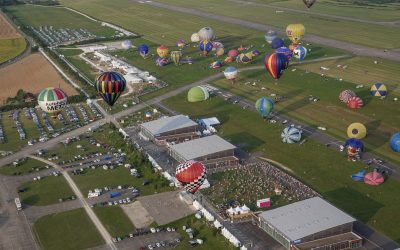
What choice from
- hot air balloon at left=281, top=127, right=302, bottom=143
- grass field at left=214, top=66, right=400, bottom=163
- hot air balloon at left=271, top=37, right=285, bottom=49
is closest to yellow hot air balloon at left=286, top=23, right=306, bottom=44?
hot air balloon at left=271, top=37, right=285, bottom=49

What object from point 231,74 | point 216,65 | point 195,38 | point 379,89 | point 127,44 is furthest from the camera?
point 195,38

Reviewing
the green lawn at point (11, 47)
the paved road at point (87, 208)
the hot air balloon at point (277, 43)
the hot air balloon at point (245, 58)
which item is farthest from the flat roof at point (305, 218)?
the green lawn at point (11, 47)

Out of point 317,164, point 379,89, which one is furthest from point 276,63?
point 317,164

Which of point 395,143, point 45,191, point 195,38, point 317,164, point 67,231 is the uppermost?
point 395,143

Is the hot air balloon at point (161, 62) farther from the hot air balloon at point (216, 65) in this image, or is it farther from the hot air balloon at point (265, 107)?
the hot air balloon at point (265, 107)

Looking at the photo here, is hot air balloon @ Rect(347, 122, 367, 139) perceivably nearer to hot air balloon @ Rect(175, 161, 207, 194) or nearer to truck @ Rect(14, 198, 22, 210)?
hot air balloon @ Rect(175, 161, 207, 194)

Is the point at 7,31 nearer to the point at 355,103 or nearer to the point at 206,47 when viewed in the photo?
the point at 206,47

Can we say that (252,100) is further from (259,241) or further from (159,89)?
(259,241)
